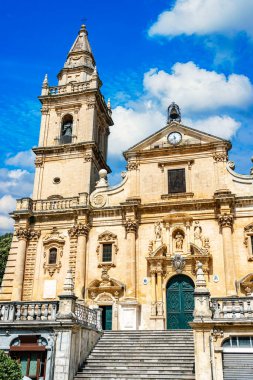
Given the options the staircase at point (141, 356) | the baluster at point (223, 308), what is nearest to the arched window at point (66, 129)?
the staircase at point (141, 356)

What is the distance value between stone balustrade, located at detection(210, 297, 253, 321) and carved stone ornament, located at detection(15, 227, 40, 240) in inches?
610

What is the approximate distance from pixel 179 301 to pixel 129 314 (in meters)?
3.02

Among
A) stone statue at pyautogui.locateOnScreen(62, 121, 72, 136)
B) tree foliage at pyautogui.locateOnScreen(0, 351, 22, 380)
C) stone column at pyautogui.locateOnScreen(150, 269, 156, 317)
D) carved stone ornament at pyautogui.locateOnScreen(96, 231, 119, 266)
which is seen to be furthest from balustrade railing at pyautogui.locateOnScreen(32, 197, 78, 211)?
tree foliage at pyautogui.locateOnScreen(0, 351, 22, 380)

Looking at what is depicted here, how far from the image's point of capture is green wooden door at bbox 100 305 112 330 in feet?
79.2

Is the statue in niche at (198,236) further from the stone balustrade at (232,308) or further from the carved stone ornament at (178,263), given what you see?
the stone balustrade at (232,308)

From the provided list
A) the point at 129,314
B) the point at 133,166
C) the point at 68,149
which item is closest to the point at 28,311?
the point at 129,314

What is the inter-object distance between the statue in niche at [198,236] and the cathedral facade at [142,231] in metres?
0.06

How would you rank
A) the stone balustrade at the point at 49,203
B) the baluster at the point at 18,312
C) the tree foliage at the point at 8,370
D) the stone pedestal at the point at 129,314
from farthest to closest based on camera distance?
the stone balustrade at the point at 49,203, the stone pedestal at the point at 129,314, the baluster at the point at 18,312, the tree foliage at the point at 8,370

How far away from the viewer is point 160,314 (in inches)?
922

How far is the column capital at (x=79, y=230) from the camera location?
86.4 ft

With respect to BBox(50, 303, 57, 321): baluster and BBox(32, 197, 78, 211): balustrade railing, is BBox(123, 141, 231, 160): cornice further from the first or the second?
BBox(50, 303, 57, 321): baluster

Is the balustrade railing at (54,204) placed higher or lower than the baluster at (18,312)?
higher

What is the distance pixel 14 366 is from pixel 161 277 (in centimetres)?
1331

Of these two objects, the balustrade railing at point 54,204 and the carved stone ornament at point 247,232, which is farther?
the balustrade railing at point 54,204
